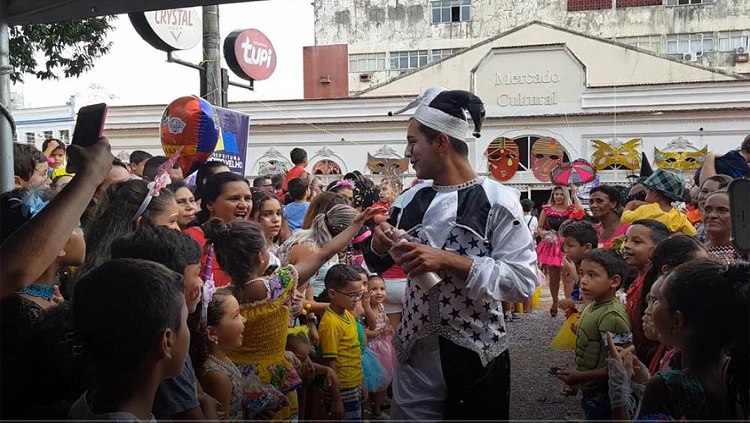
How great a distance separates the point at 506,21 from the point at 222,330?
104 ft

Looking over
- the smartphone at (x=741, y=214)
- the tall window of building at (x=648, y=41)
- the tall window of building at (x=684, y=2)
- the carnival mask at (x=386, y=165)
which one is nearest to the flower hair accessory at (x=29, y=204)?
the smartphone at (x=741, y=214)

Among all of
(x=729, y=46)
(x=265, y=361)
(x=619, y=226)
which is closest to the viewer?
(x=265, y=361)

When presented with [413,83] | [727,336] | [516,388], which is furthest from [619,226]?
[413,83]

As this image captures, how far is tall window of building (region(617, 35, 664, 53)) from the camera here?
103 ft

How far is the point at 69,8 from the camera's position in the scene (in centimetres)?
292

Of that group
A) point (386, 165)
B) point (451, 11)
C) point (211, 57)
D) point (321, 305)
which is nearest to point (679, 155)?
point (386, 165)

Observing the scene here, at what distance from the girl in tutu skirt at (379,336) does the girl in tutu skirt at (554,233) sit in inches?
171

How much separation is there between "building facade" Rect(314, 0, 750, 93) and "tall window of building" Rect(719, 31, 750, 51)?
1.6 inches

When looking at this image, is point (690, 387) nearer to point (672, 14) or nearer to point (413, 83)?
point (413, 83)

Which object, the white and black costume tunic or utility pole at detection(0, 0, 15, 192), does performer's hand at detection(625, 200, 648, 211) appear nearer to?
the white and black costume tunic

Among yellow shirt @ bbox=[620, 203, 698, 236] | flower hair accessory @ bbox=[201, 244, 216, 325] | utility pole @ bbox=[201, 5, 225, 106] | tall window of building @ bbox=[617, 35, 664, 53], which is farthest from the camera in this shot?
tall window of building @ bbox=[617, 35, 664, 53]

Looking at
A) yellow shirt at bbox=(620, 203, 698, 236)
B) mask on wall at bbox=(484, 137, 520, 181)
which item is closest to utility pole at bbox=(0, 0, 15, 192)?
yellow shirt at bbox=(620, 203, 698, 236)

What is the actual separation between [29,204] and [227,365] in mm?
1021

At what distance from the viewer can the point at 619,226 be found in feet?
19.5
